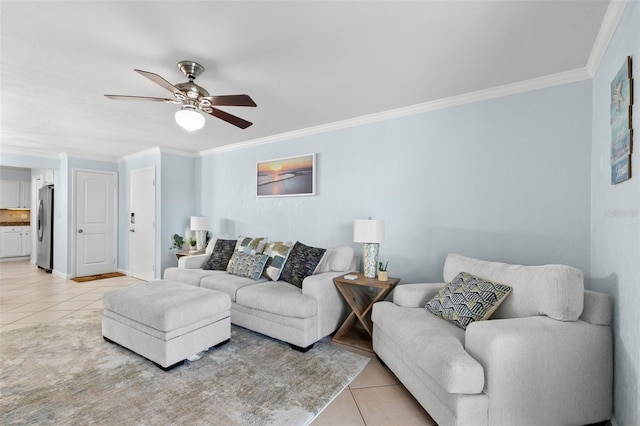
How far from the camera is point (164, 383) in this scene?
2096mm

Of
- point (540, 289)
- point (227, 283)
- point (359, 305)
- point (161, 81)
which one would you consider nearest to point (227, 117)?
point (161, 81)

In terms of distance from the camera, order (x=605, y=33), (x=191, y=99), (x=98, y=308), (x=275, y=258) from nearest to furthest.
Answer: (x=605, y=33) → (x=191, y=99) → (x=275, y=258) → (x=98, y=308)

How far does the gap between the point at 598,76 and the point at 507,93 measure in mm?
594

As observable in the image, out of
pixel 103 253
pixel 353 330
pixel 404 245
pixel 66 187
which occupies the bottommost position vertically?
pixel 353 330

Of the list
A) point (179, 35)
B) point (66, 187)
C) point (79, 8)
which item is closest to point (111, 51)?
point (79, 8)

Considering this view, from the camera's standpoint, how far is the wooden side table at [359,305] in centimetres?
268

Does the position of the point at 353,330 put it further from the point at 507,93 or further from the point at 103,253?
the point at 103,253

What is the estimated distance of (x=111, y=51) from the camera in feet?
6.64

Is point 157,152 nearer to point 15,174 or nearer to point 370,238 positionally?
point 370,238

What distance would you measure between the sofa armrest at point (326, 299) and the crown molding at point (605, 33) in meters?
2.60

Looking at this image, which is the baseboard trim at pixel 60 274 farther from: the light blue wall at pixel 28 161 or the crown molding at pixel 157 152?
the crown molding at pixel 157 152

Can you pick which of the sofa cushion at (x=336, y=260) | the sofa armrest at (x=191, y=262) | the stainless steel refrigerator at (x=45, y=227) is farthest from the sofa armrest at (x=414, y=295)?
the stainless steel refrigerator at (x=45, y=227)

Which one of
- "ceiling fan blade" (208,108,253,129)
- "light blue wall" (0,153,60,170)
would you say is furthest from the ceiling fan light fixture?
"light blue wall" (0,153,60,170)

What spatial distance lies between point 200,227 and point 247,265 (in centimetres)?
180
